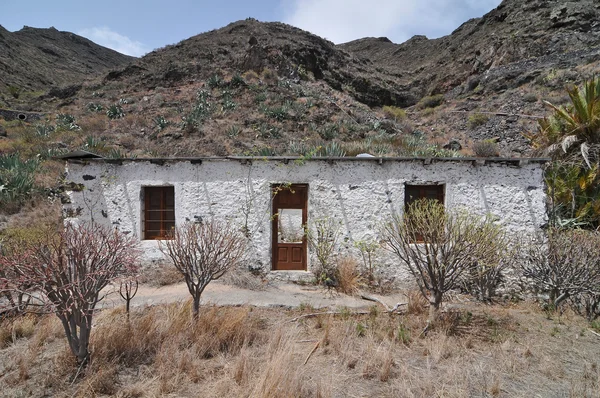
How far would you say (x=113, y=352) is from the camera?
393cm

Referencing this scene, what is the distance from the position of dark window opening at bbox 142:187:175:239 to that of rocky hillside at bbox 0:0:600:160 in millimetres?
2972

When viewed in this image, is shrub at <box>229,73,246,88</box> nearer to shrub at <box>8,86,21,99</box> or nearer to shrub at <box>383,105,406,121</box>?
shrub at <box>383,105,406,121</box>

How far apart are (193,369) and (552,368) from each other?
172 inches

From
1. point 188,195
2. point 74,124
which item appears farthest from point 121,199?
point 74,124

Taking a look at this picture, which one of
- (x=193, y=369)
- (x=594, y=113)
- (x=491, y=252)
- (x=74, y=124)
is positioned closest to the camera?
(x=193, y=369)

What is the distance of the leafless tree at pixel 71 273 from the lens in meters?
3.27

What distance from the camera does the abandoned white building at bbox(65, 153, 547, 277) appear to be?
6.81m

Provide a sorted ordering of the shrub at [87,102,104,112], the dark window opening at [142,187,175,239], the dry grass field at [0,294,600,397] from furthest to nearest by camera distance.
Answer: the shrub at [87,102,104,112] → the dark window opening at [142,187,175,239] → the dry grass field at [0,294,600,397]

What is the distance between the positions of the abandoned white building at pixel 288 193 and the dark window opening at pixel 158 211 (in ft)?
0.07

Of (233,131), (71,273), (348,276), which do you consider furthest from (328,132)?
(71,273)

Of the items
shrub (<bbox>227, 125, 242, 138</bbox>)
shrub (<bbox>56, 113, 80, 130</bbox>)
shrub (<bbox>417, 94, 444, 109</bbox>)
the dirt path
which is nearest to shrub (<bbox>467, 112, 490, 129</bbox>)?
shrub (<bbox>417, 94, 444, 109</bbox>)

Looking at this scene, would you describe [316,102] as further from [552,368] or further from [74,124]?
[552,368]

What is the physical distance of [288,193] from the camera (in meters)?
7.32

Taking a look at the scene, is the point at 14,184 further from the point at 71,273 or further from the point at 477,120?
the point at 477,120
